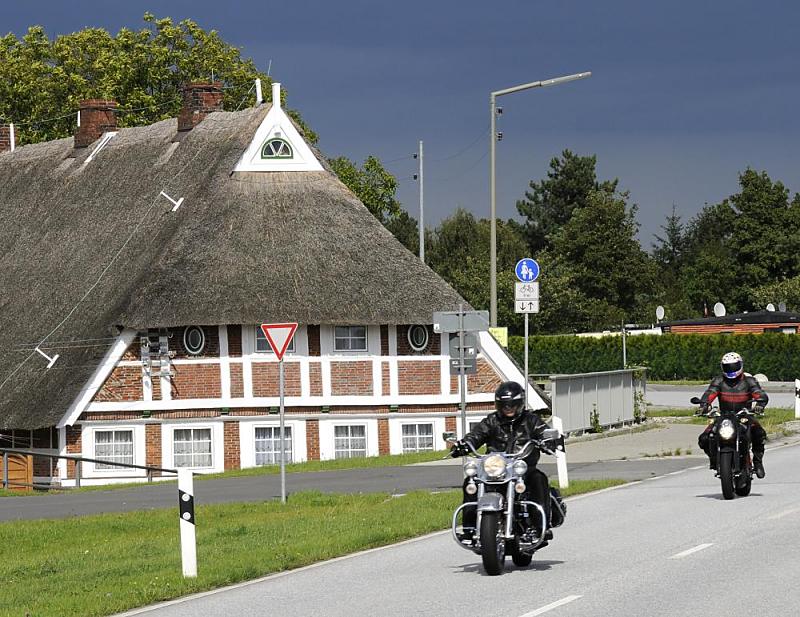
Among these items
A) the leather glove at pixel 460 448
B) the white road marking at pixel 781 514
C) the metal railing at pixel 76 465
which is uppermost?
the leather glove at pixel 460 448

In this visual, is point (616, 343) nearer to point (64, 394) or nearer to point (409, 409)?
point (409, 409)

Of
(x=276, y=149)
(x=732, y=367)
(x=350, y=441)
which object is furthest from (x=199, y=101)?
(x=732, y=367)

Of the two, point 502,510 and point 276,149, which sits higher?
point 276,149

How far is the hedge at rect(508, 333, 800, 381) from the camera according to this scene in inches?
2549

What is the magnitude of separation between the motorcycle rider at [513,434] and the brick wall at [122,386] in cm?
2482

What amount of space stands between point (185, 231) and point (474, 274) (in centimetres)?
4949

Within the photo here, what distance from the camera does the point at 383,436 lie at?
38531 millimetres

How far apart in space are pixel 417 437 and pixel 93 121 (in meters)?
17.0

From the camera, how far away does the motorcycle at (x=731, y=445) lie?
61.4ft

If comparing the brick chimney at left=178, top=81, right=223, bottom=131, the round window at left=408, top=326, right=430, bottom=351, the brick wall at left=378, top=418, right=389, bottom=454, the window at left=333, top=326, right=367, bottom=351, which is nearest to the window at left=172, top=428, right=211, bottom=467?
the window at left=333, top=326, right=367, bottom=351

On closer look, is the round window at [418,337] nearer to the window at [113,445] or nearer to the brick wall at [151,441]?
the brick wall at [151,441]

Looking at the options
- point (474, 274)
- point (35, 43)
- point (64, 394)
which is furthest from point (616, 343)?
point (64, 394)

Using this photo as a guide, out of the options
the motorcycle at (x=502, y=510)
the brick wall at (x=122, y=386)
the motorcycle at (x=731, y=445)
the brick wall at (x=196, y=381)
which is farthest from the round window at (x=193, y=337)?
the motorcycle at (x=502, y=510)

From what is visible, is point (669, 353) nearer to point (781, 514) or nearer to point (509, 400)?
point (781, 514)
